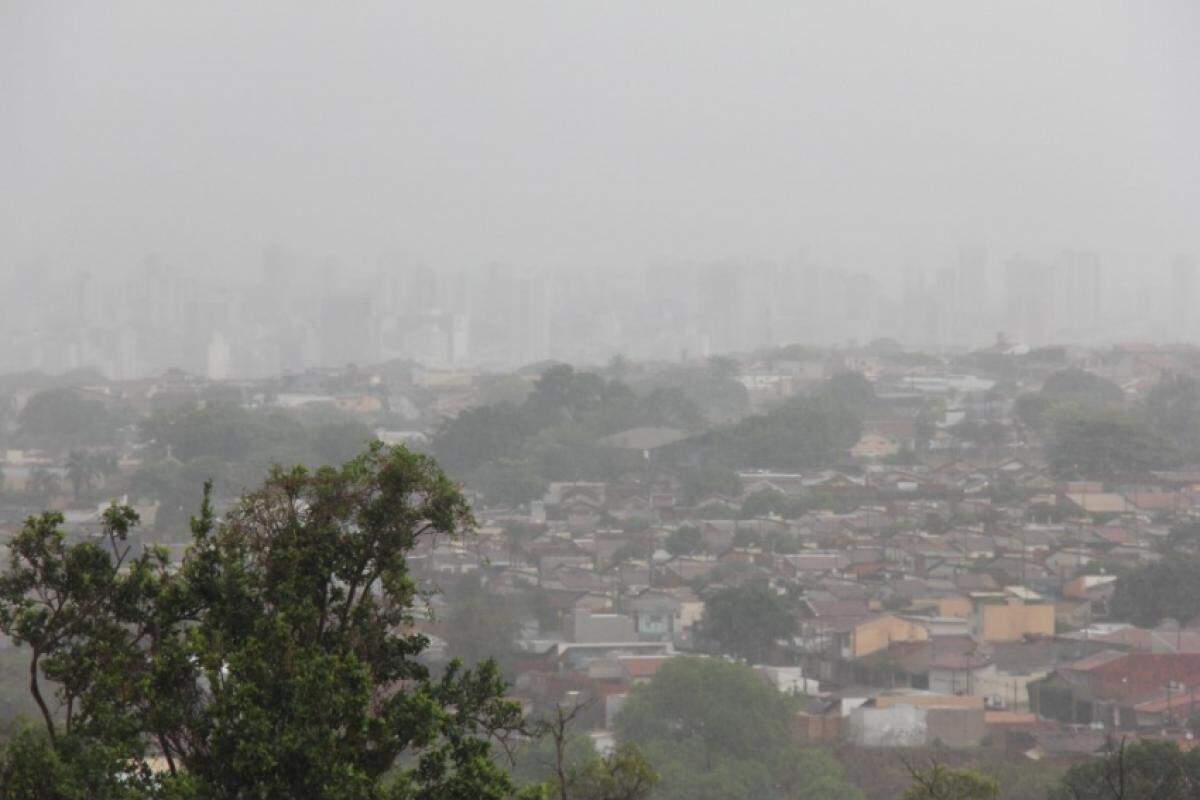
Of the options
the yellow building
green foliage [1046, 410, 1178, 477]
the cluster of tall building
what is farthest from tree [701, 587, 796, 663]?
the cluster of tall building

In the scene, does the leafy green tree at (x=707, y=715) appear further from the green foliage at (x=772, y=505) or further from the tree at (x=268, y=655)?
the green foliage at (x=772, y=505)

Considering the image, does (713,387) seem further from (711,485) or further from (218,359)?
(218,359)

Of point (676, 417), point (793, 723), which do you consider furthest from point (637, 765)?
point (676, 417)

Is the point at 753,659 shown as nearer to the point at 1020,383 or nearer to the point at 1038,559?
the point at 1038,559

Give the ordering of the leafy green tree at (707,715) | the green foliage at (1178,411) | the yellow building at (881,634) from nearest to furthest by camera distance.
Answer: the leafy green tree at (707,715) < the yellow building at (881,634) < the green foliage at (1178,411)

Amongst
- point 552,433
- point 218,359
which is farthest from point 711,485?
point 218,359

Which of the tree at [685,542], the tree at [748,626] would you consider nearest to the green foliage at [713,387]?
the tree at [685,542]

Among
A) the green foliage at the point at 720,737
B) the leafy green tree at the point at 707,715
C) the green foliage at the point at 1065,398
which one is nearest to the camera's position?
the green foliage at the point at 720,737

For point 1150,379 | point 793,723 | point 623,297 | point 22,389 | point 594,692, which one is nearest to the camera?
point 793,723
